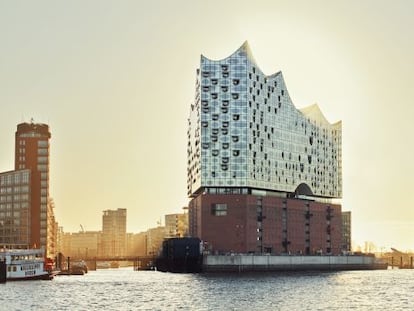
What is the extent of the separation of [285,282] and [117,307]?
7017cm

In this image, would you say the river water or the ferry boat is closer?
the river water

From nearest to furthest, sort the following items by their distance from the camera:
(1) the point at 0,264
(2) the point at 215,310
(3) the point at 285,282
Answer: (2) the point at 215,310 → (1) the point at 0,264 → (3) the point at 285,282

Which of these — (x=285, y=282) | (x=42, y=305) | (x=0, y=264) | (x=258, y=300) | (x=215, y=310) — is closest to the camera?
(x=215, y=310)

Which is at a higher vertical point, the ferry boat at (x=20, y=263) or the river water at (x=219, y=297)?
the ferry boat at (x=20, y=263)

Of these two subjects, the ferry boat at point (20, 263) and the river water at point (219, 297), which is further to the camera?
the ferry boat at point (20, 263)

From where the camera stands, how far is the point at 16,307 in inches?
4643


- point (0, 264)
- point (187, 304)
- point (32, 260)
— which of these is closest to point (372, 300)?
point (187, 304)

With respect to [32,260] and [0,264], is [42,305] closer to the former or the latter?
[0,264]

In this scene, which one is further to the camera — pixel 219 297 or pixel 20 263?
pixel 20 263

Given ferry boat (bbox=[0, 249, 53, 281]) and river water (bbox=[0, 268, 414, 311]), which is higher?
ferry boat (bbox=[0, 249, 53, 281])

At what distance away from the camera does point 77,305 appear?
4931 inches

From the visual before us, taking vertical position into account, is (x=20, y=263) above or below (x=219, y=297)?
above

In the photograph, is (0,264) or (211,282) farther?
(211,282)

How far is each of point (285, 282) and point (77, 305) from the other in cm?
6884
